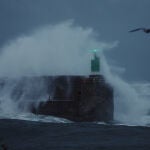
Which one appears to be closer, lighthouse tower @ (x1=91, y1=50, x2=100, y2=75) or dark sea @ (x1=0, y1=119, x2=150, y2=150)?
dark sea @ (x1=0, y1=119, x2=150, y2=150)

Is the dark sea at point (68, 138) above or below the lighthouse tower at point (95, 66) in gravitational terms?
below

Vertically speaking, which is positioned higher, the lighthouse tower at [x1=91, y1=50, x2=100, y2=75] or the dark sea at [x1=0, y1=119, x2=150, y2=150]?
the lighthouse tower at [x1=91, y1=50, x2=100, y2=75]

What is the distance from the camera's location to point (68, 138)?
2530cm

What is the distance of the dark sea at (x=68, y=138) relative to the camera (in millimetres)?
22078

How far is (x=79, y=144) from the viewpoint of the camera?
2278 cm

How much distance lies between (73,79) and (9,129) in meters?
14.9

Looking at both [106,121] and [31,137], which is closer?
[31,137]

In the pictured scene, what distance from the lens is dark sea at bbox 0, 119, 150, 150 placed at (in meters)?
22.1

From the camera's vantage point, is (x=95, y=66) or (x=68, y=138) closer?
(x=68, y=138)

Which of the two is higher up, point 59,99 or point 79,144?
point 59,99

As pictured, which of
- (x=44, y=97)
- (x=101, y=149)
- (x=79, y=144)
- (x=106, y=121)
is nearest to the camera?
(x=101, y=149)

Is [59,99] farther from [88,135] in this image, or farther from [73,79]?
[88,135]

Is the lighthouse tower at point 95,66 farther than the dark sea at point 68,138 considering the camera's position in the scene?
Yes

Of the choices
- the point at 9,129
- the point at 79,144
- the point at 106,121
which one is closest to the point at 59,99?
the point at 106,121
